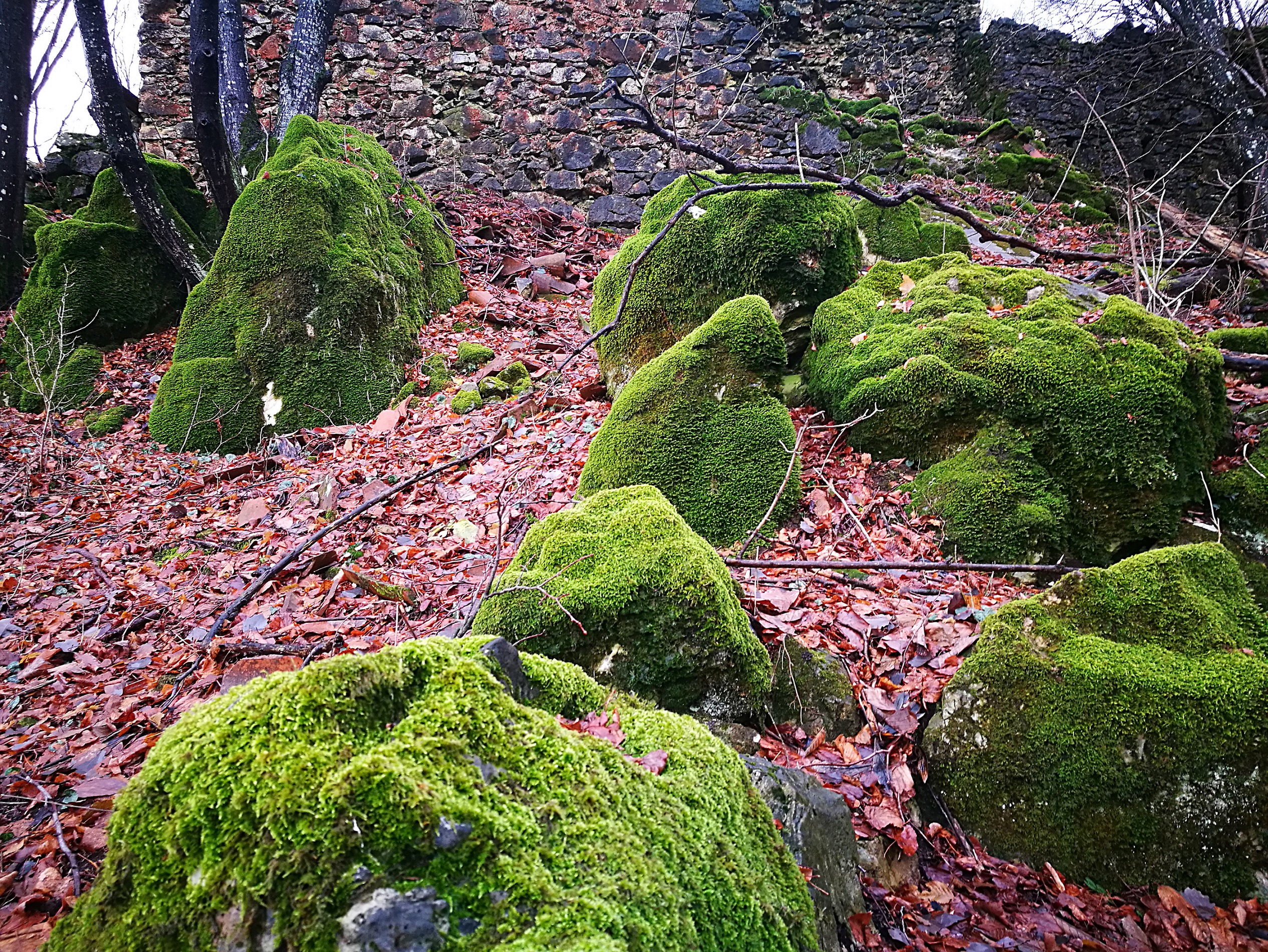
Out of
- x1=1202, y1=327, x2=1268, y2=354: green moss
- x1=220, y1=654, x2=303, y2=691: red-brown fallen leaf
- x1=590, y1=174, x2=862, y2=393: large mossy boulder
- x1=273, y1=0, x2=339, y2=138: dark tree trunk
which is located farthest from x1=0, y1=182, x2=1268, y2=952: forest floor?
x1=273, y1=0, x2=339, y2=138: dark tree trunk

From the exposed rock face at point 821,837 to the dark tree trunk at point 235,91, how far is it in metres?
10.2

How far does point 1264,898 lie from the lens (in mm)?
2152

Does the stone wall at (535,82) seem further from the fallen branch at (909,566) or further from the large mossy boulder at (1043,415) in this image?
the fallen branch at (909,566)

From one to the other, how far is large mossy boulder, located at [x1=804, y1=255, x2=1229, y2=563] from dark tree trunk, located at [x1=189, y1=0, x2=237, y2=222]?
846 centimetres

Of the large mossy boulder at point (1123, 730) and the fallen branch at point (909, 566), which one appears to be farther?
the fallen branch at point (909, 566)

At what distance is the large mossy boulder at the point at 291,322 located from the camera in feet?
21.3

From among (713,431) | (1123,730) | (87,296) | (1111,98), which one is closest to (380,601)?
(713,431)

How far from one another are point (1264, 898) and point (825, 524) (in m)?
2.31

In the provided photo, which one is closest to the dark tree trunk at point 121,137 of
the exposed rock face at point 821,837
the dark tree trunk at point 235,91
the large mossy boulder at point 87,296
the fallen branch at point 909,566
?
the large mossy boulder at point 87,296

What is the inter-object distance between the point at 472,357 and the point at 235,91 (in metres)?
5.82

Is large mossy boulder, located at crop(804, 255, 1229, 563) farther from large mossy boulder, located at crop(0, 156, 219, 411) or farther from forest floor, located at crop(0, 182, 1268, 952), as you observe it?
large mossy boulder, located at crop(0, 156, 219, 411)

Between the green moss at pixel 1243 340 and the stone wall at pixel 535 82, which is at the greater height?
the stone wall at pixel 535 82

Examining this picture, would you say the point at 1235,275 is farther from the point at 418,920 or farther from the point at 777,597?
the point at 418,920

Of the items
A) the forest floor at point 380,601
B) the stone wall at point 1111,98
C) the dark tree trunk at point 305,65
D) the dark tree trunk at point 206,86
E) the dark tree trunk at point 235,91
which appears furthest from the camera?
the stone wall at point 1111,98
